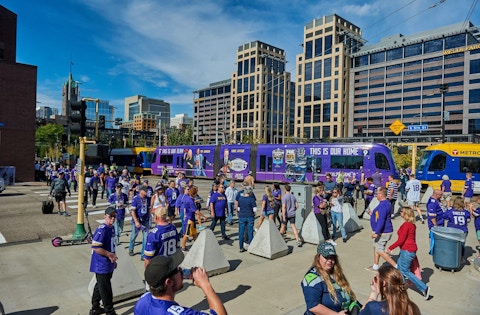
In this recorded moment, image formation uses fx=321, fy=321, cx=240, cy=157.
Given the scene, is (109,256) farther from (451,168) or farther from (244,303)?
(451,168)

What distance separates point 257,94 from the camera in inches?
4998

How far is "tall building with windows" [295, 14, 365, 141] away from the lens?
109 meters

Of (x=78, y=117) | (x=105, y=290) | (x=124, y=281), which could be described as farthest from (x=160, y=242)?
(x=78, y=117)

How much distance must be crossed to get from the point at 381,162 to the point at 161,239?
2091cm

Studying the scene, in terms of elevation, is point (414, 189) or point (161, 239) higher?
point (414, 189)

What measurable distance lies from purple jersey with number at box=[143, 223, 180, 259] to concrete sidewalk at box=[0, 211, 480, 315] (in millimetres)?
1219

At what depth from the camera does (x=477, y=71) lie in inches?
3457

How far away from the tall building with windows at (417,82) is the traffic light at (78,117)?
270 feet

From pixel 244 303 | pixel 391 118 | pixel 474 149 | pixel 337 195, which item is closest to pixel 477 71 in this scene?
pixel 391 118

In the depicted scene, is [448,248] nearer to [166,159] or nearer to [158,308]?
[158,308]

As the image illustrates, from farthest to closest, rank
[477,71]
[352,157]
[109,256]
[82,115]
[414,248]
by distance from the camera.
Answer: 1. [477,71]
2. [352,157]
3. [82,115]
4. [414,248]
5. [109,256]

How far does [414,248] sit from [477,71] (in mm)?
105293

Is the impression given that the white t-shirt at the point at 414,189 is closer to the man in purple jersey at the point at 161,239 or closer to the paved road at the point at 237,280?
the paved road at the point at 237,280

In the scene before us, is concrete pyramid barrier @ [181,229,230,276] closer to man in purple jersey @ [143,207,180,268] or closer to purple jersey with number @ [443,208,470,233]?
man in purple jersey @ [143,207,180,268]
